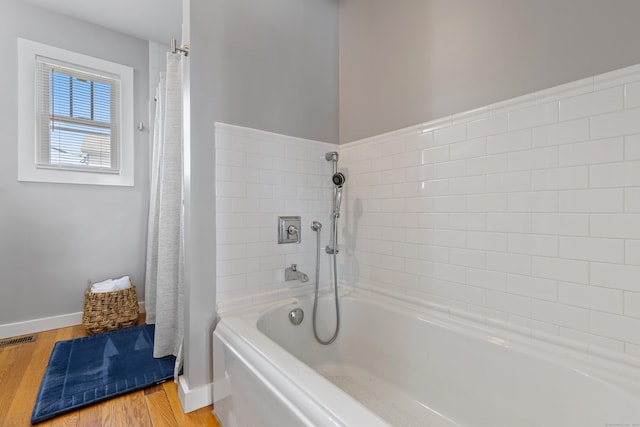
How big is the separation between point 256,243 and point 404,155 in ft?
3.13

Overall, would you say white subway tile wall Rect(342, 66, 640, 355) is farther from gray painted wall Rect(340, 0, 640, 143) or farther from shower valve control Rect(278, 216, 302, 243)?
shower valve control Rect(278, 216, 302, 243)

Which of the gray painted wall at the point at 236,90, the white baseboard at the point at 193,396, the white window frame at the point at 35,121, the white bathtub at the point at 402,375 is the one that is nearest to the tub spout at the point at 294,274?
the white bathtub at the point at 402,375

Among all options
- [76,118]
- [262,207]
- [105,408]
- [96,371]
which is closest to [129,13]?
[76,118]

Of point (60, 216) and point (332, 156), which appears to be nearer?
point (332, 156)

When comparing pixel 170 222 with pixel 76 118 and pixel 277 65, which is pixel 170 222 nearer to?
pixel 277 65

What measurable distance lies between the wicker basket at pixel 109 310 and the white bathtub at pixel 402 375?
1.44 metres

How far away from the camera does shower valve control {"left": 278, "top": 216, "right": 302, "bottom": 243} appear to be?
1.69m

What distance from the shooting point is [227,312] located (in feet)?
4.86

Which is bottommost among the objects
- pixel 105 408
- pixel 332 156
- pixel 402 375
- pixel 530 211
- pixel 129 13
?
pixel 105 408

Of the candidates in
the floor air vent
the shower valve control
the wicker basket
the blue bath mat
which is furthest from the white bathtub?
the floor air vent

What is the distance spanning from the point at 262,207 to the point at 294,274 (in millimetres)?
447

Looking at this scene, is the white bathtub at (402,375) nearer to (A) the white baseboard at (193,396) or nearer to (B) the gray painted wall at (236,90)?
(A) the white baseboard at (193,396)

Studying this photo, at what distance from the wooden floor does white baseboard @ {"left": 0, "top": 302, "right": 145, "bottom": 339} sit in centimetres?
54

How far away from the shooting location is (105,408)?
145 centimetres
